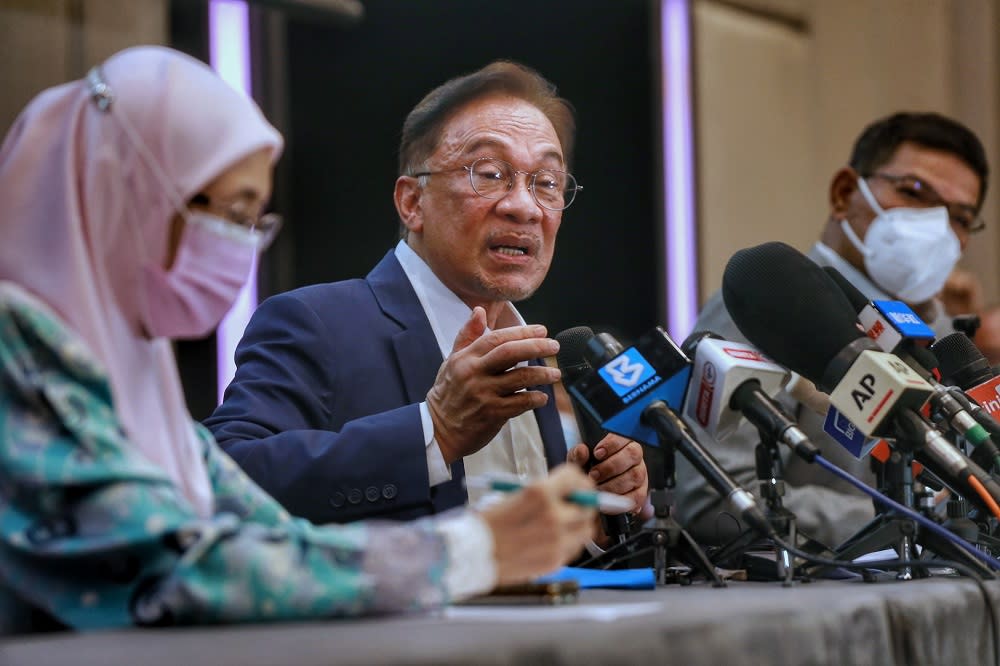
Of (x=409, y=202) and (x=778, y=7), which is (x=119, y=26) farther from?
(x=778, y=7)

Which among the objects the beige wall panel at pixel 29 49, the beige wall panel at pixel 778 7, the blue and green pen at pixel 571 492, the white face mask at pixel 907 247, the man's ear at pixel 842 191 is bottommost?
the blue and green pen at pixel 571 492

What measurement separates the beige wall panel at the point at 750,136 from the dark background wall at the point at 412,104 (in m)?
0.31

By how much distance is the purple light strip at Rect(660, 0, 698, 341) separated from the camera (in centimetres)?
583

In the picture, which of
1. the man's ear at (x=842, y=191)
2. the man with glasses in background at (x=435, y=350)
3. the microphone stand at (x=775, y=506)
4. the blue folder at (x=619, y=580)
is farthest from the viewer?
the man's ear at (x=842, y=191)

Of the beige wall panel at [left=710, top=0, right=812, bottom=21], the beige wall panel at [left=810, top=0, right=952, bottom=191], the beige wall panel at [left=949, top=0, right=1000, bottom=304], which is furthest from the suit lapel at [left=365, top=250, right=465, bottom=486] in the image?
the beige wall panel at [left=949, top=0, right=1000, bottom=304]

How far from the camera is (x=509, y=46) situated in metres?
5.29

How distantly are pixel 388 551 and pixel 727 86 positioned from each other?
16.4 ft

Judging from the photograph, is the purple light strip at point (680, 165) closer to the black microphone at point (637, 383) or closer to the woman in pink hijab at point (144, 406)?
the black microphone at point (637, 383)

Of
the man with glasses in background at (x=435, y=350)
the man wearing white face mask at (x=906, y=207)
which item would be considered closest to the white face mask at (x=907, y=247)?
the man wearing white face mask at (x=906, y=207)

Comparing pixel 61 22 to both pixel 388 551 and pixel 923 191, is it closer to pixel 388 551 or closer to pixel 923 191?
pixel 923 191

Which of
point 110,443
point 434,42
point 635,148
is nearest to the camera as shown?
point 110,443

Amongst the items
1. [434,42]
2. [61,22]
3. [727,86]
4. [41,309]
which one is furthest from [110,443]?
[727,86]

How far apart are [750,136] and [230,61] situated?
2.64 meters

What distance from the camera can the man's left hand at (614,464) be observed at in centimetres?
239
